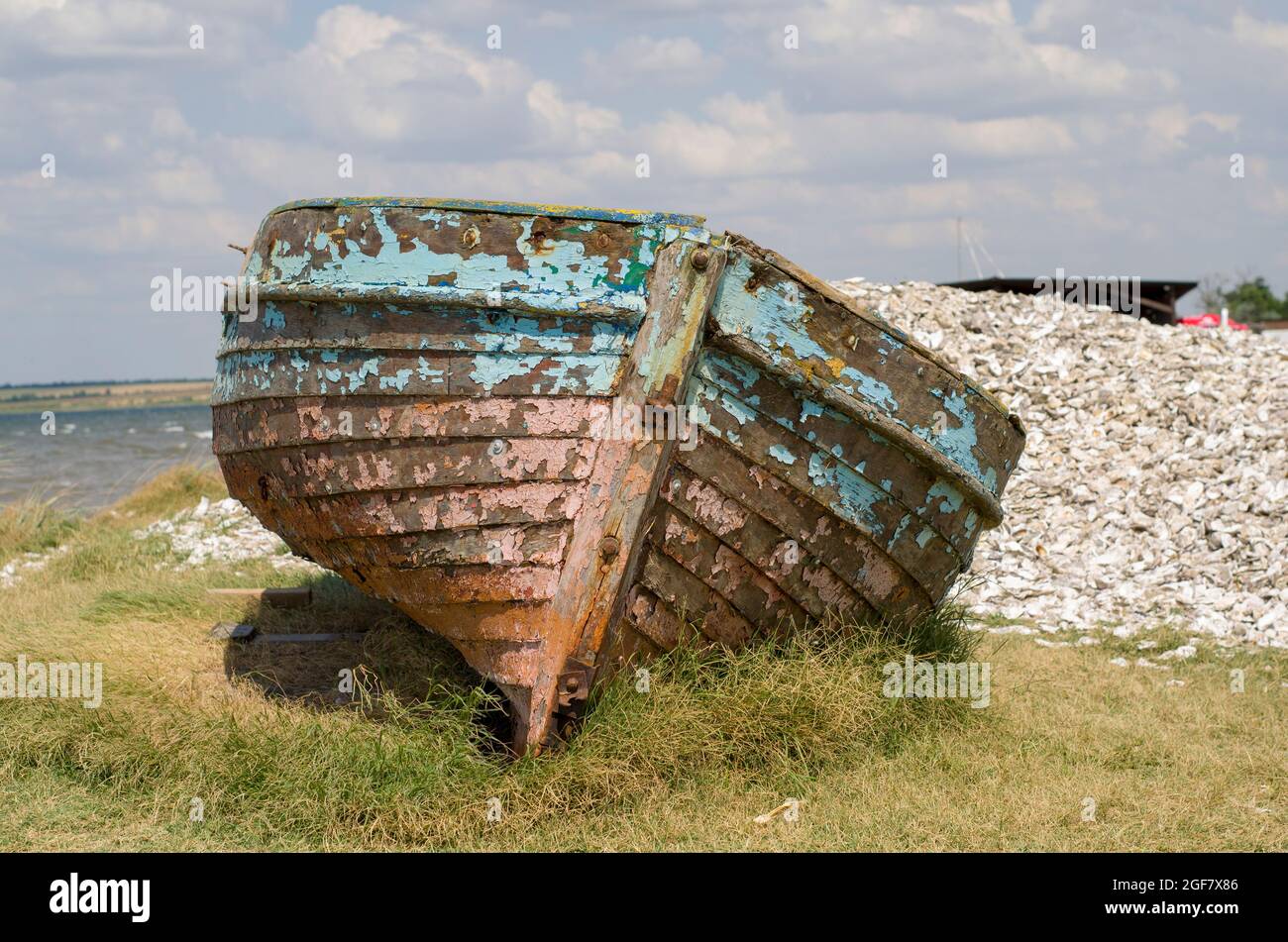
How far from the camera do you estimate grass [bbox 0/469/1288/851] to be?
12.4 ft

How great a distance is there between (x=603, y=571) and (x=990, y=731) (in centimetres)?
174

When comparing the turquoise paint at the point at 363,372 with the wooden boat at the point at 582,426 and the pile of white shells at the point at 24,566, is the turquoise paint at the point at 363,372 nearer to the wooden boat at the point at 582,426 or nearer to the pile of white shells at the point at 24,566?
the wooden boat at the point at 582,426

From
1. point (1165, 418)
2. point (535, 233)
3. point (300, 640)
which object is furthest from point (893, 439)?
point (1165, 418)

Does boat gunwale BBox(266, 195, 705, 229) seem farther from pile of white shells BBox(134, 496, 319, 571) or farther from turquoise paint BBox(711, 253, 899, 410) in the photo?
pile of white shells BBox(134, 496, 319, 571)

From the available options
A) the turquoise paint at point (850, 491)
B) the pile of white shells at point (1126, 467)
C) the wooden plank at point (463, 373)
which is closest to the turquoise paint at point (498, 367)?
the wooden plank at point (463, 373)

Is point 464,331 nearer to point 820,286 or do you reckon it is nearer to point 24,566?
point 820,286

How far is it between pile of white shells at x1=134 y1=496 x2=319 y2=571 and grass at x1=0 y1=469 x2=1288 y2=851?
3321 mm

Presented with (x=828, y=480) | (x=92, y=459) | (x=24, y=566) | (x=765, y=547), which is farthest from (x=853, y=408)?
(x=92, y=459)

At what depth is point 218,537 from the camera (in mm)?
9156

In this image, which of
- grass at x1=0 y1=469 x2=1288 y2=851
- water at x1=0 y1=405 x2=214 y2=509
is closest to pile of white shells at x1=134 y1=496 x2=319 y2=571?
water at x1=0 y1=405 x2=214 y2=509

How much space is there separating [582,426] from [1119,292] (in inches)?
416

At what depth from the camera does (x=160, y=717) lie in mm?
4203
